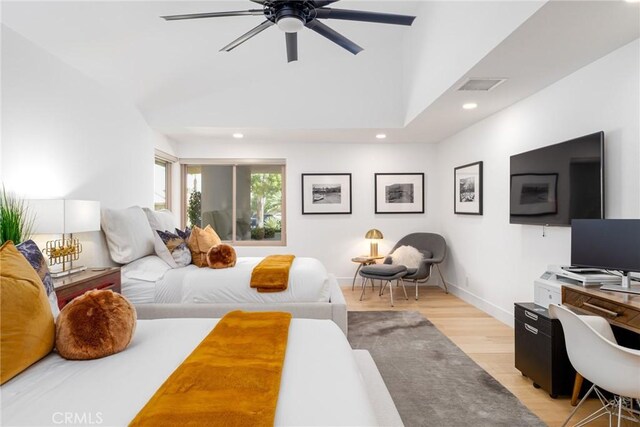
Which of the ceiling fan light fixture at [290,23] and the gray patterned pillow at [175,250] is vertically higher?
the ceiling fan light fixture at [290,23]

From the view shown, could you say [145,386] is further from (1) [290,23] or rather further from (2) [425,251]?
(2) [425,251]

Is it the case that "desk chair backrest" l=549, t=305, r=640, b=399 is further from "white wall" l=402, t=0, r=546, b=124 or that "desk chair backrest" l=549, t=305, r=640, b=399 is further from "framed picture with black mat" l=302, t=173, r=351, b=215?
"framed picture with black mat" l=302, t=173, r=351, b=215

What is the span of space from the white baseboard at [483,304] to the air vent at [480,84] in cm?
226

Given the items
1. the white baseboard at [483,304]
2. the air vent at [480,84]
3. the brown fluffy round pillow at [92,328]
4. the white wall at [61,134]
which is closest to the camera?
the brown fluffy round pillow at [92,328]

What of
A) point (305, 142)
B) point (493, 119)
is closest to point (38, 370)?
point (493, 119)

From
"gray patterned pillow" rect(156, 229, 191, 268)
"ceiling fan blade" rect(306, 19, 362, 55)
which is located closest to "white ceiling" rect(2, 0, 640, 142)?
"ceiling fan blade" rect(306, 19, 362, 55)

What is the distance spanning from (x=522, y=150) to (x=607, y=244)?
154 cm

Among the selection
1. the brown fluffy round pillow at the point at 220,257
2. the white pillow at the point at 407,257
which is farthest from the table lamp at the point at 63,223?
the white pillow at the point at 407,257

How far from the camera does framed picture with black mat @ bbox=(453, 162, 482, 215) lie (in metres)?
4.25

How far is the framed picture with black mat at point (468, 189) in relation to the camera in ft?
13.9

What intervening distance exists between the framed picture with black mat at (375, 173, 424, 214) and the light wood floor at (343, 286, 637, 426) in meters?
1.25

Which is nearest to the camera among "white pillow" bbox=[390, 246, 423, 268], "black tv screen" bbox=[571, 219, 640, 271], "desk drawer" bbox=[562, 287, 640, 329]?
"desk drawer" bbox=[562, 287, 640, 329]

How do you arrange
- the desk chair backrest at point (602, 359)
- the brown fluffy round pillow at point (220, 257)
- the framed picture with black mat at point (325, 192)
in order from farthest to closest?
the framed picture with black mat at point (325, 192) → the brown fluffy round pillow at point (220, 257) → the desk chair backrest at point (602, 359)

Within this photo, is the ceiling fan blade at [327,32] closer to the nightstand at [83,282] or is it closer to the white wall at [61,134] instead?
the white wall at [61,134]
